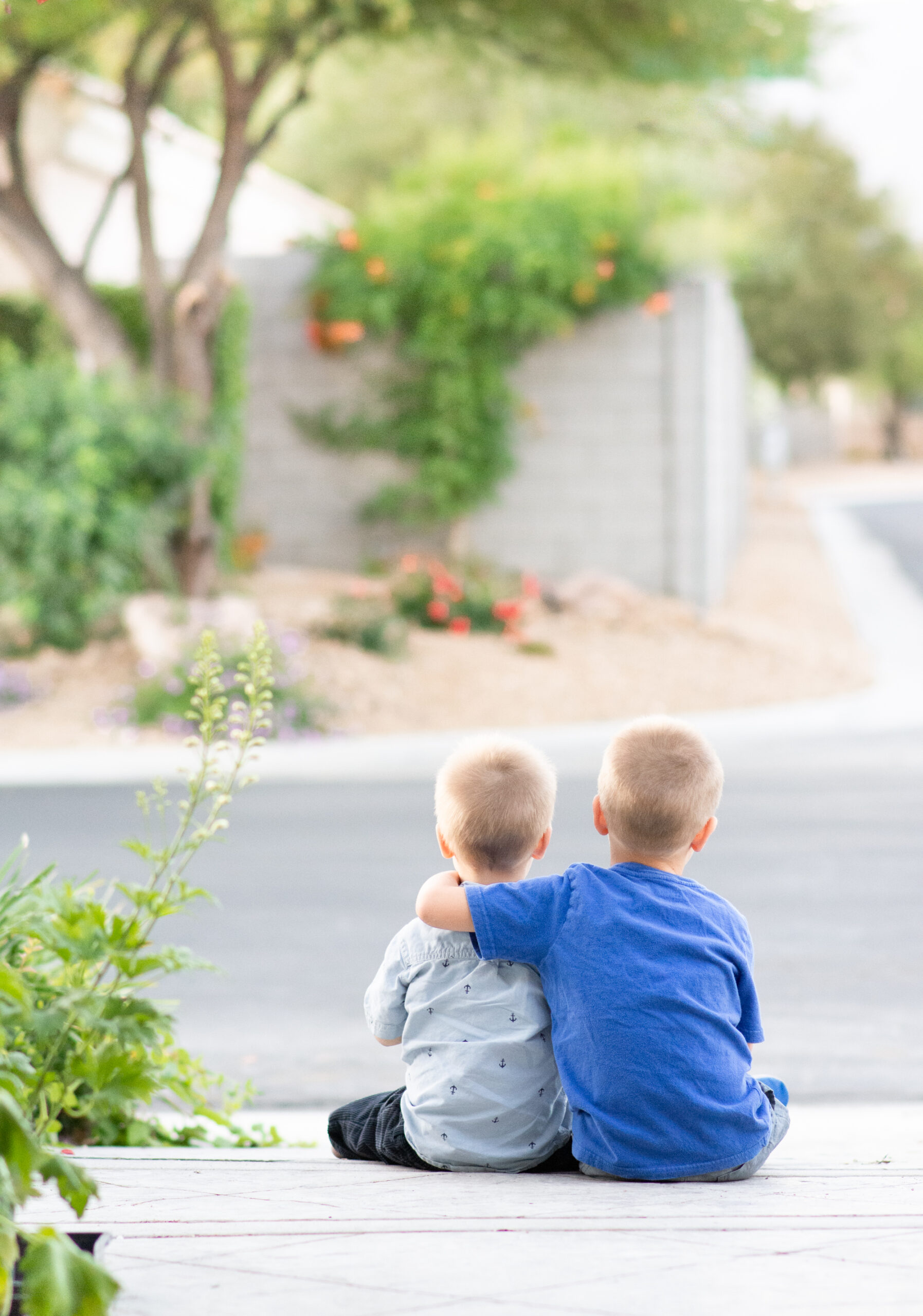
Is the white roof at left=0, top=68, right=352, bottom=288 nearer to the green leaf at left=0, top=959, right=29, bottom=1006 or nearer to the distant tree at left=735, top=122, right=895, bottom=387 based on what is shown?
the green leaf at left=0, top=959, right=29, bottom=1006

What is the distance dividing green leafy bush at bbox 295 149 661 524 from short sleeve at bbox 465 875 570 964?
11.8 metres

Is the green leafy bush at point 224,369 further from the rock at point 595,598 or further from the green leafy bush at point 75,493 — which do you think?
the rock at point 595,598

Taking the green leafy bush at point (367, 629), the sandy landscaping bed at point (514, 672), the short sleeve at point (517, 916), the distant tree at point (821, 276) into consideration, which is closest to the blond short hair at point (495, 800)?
the short sleeve at point (517, 916)

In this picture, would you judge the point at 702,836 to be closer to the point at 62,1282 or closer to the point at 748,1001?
the point at 748,1001

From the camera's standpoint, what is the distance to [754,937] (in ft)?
20.2

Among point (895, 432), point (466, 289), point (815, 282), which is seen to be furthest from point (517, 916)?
point (895, 432)

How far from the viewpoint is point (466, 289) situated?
14406mm

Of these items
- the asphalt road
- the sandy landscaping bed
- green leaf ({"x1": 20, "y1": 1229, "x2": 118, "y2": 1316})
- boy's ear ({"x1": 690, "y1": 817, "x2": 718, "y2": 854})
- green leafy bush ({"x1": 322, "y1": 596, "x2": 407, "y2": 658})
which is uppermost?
boy's ear ({"x1": 690, "y1": 817, "x2": 718, "y2": 854})

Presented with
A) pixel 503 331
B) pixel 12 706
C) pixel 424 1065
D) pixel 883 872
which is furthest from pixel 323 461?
pixel 424 1065

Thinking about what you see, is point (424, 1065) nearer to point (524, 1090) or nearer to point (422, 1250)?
point (524, 1090)

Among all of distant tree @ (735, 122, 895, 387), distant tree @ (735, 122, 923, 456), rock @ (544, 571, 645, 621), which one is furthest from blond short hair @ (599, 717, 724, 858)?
distant tree @ (735, 122, 895, 387)

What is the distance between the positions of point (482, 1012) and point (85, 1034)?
0.84 m

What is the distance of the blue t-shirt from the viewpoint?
9.36 feet

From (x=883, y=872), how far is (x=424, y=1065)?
15.4ft
